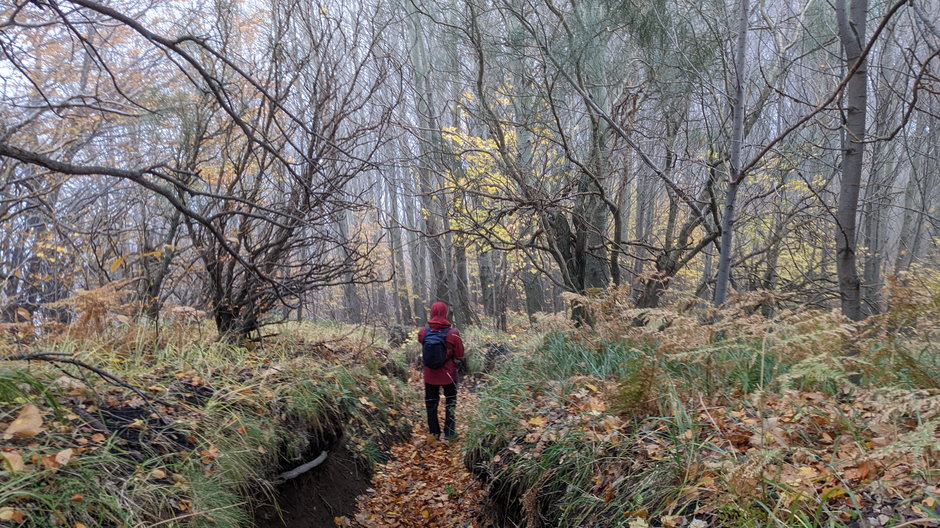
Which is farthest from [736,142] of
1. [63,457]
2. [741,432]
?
[63,457]

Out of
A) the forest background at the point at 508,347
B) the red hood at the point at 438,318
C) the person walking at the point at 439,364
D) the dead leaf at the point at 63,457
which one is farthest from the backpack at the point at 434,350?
the dead leaf at the point at 63,457

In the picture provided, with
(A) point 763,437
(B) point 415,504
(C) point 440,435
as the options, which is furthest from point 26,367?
(C) point 440,435

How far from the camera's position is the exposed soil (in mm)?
4273

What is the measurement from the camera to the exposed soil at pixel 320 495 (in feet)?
14.0

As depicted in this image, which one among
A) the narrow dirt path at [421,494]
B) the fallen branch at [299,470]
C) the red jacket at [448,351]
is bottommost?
the narrow dirt path at [421,494]

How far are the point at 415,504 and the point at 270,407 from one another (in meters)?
1.84

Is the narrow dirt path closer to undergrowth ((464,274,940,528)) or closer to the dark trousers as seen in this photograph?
the dark trousers

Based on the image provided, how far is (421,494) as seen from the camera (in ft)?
19.0

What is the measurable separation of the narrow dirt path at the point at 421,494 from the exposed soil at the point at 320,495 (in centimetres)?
12

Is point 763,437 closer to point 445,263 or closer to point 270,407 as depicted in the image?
point 270,407

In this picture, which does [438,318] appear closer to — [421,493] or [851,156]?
[421,493]

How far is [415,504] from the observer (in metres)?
5.57

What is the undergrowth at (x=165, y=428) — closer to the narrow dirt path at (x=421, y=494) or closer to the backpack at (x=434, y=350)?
the narrow dirt path at (x=421, y=494)

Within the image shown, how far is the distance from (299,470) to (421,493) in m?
1.61
